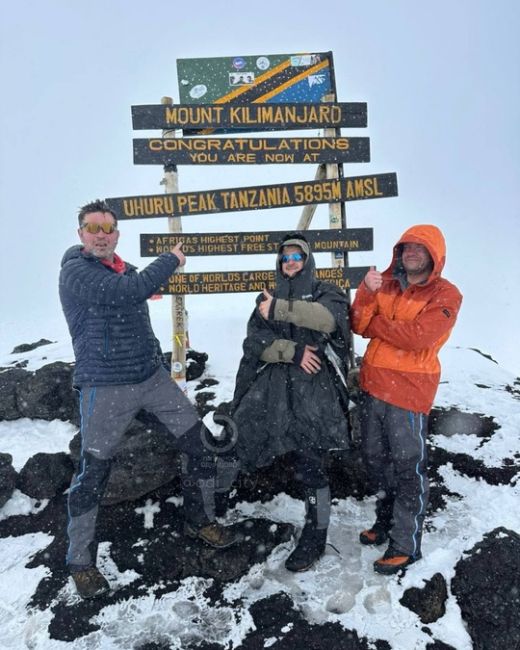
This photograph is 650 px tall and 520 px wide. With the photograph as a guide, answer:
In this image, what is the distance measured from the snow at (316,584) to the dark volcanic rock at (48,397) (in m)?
0.86

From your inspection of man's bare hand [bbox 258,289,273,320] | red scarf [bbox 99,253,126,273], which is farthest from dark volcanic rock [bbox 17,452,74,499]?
man's bare hand [bbox 258,289,273,320]

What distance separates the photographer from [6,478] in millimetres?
5281

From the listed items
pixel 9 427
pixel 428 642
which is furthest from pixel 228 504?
pixel 9 427

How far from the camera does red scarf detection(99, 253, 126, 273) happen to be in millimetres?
4156

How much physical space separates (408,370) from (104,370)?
2.77 meters

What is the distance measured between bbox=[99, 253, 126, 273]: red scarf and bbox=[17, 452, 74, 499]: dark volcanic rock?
277 centimetres

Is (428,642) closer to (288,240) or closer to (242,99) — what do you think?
(288,240)

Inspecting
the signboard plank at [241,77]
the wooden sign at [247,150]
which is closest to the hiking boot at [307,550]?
the wooden sign at [247,150]

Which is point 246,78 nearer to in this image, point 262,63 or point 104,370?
point 262,63

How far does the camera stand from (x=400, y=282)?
419 centimetres

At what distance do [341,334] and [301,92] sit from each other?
15.5 feet

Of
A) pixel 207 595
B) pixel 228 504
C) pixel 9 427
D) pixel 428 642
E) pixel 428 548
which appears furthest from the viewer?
pixel 9 427

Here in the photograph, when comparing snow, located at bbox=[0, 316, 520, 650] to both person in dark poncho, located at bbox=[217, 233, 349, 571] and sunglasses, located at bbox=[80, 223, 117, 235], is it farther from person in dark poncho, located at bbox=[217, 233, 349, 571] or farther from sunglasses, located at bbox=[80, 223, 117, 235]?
sunglasses, located at bbox=[80, 223, 117, 235]

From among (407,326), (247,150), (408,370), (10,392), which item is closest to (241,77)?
(247,150)
